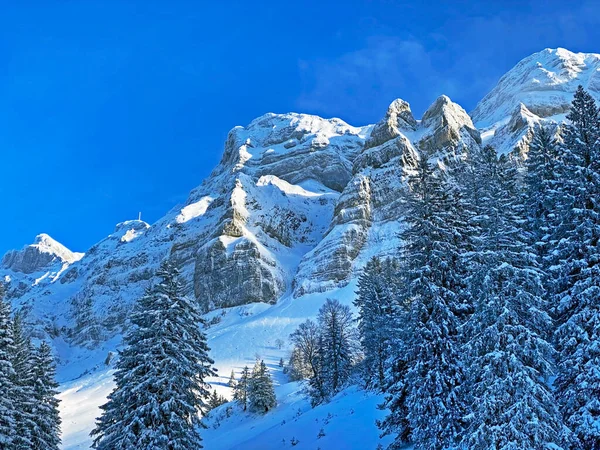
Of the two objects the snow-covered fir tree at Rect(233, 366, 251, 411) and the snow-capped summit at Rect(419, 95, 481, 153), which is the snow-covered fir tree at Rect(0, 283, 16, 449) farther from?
the snow-capped summit at Rect(419, 95, 481, 153)

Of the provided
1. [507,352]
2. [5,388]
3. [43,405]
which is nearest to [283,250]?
[43,405]

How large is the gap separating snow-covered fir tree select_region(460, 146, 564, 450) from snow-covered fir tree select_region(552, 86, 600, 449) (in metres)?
1.49

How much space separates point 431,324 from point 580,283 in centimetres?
542

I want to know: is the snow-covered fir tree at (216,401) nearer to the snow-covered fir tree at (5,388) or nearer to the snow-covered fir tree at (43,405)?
the snow-covered fir tree at (43,405)

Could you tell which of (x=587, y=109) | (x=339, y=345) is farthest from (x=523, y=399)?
(x=339, y=345)

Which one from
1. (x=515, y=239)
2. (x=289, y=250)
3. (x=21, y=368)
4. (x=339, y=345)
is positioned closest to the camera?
(x=515, y=239)

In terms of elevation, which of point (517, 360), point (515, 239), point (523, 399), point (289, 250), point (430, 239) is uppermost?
point (289, 250)

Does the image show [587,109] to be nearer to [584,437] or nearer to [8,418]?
[584,437]

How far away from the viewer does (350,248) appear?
138625mm

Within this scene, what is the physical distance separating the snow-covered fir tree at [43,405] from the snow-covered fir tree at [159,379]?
795cm

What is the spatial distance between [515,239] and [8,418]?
2220 cm

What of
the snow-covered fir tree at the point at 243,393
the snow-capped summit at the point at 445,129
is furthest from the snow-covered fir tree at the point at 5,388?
the snow-capped summit at the point at 445,129

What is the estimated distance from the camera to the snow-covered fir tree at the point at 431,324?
1898cm

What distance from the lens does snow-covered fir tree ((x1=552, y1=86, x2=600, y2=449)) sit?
16.7 meters
